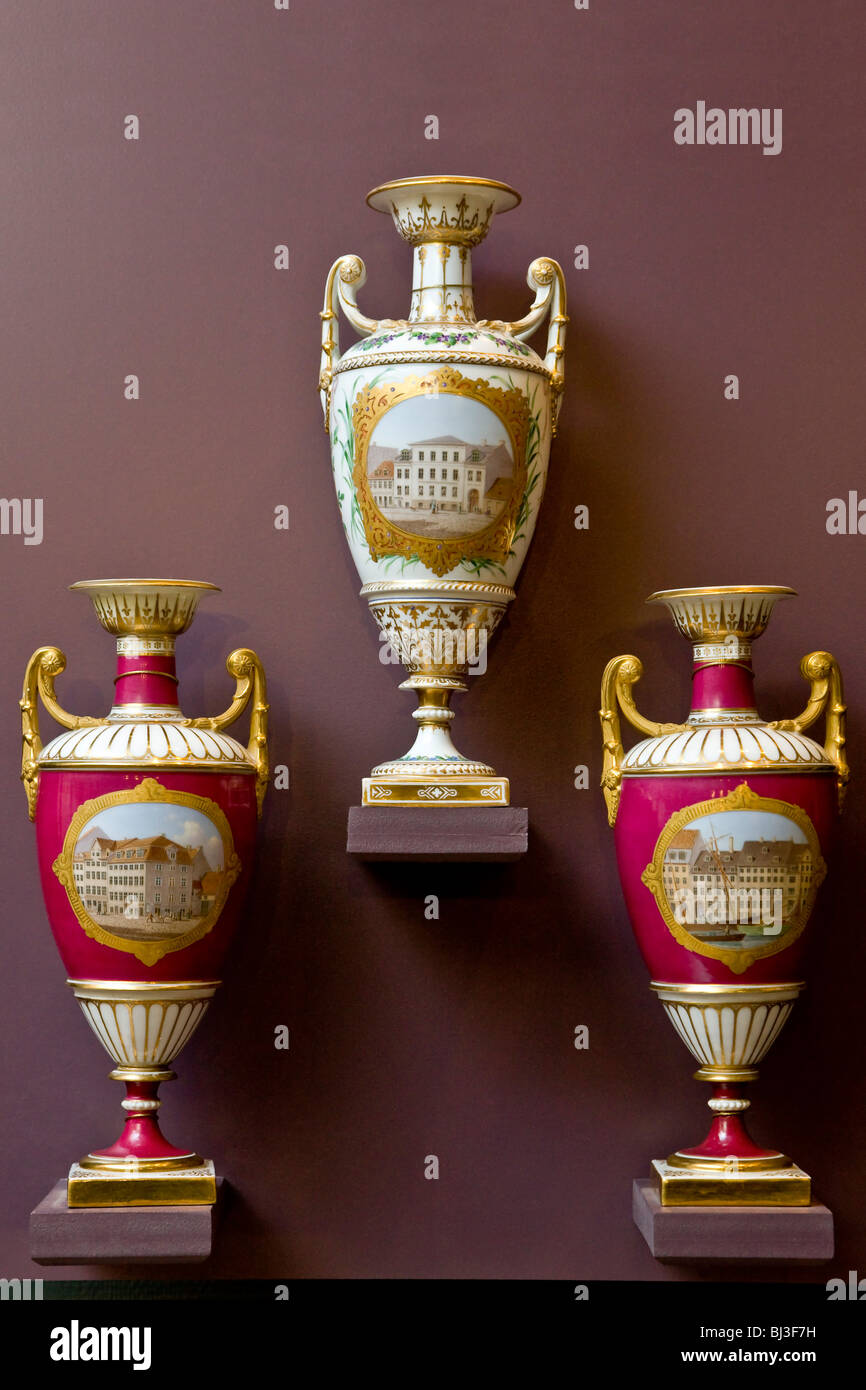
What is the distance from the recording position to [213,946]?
210cm

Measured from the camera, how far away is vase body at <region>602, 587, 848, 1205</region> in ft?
6.68

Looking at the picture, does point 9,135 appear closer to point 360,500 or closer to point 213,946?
point 360,500

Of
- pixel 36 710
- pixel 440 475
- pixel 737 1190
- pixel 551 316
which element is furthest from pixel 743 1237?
pixel 551 316

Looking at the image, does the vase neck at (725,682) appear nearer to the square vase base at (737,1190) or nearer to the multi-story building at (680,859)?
the multi-story building at (680,859)

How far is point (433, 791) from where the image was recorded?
210cm

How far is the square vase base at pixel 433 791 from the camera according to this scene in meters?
2.10

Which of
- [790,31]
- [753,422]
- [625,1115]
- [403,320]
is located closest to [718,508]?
[753,422]

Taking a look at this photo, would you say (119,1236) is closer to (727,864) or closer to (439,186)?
(727,864)

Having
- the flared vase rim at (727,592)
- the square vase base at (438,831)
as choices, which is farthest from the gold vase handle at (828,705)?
the square vase base at (438,831)

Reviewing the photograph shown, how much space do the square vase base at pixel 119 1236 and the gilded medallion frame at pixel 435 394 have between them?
34.5 inches

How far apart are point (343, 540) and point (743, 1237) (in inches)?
41.9

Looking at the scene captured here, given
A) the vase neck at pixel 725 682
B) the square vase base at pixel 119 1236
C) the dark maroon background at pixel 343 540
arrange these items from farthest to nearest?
the dark maroon background at pixel 343 540, the vase neck at pixel 725 682, the square vase base at pixel 119 1236

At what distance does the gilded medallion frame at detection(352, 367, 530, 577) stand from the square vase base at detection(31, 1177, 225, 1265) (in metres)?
0.88

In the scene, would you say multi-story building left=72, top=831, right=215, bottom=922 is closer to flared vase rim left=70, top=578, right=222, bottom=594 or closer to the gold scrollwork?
flared vase rim left=70, top=578, right=222, bottom=594
